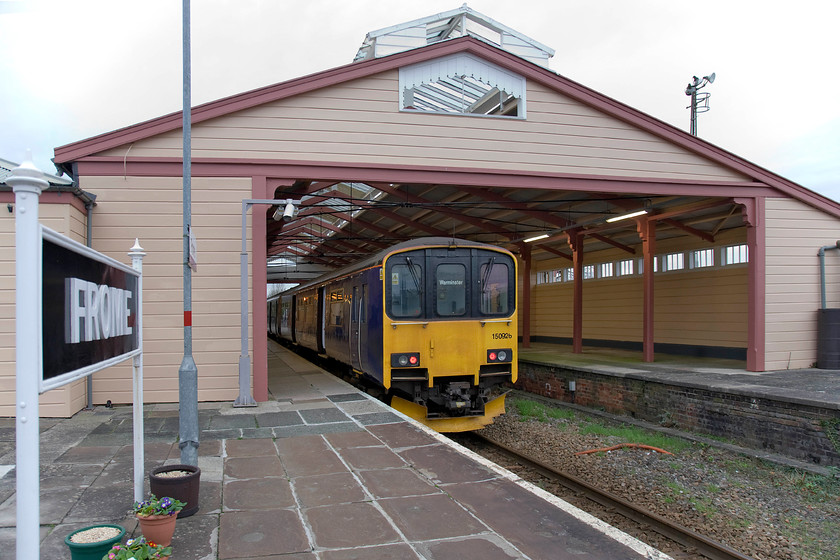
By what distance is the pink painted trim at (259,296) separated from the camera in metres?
8.80

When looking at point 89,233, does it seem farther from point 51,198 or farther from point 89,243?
point 51,198

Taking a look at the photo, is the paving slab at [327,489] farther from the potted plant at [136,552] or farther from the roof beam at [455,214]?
the roof beam at [455,214]

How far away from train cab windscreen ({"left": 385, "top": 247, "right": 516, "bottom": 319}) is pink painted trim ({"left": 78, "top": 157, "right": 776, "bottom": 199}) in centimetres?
162

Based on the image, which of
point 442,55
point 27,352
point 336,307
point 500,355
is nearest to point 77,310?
point 27,352

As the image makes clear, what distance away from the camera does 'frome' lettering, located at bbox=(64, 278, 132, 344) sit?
2.67 meters

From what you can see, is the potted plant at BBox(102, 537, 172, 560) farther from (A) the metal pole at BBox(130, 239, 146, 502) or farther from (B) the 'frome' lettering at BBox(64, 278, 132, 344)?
(A) the metal pole at BBox(130, 239, 146, 502)

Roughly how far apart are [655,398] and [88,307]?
34.3 ft

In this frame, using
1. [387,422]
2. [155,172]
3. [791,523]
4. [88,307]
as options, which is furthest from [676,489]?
[155,172]

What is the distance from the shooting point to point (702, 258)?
15523mm

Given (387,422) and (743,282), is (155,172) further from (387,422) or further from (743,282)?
(743,282)

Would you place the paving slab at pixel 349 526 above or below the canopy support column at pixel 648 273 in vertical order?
below

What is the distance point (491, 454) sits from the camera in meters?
8.77

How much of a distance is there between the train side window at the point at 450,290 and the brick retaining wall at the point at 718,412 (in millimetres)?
4704

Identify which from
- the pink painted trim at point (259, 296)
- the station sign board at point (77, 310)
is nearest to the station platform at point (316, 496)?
the pink painted trim at point (259, 296)
